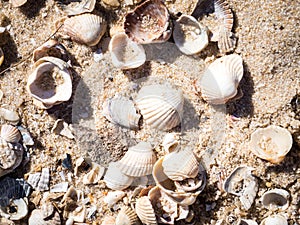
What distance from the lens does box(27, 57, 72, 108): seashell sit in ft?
9.22

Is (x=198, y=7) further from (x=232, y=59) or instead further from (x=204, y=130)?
(x=204, y=130)

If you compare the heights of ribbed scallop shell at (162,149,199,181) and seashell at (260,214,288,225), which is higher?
ribbed scallop shell at (162,149,199,181)

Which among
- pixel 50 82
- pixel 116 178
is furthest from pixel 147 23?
pixel 116 178

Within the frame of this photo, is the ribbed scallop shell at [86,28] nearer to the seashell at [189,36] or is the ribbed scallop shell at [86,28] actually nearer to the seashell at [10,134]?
the seashell at [189,36]

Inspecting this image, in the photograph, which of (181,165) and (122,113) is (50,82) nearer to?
(122,113)

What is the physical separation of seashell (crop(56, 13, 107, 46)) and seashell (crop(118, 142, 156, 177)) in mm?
598

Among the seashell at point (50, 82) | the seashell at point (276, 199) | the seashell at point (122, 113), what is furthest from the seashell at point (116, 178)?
the seashell at point (276, 199)

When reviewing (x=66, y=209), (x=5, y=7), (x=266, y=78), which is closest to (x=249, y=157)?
(x=266, y=78)

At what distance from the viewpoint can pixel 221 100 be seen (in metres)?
2.70

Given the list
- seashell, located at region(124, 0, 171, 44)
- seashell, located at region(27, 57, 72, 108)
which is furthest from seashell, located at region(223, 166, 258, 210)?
seashell, located at region(27, 57, 72, 108)

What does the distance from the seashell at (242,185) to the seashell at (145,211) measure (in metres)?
0.39

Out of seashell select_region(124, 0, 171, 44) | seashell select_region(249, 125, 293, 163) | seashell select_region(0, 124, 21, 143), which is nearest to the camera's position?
seashell select_region(249, 125, 293, 163)

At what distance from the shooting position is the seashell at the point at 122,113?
9.17 ft

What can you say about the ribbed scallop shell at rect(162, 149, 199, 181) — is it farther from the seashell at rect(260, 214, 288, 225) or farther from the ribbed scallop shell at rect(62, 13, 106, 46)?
the ribbed scallop shell at rect(62, 13, 106, 46)
